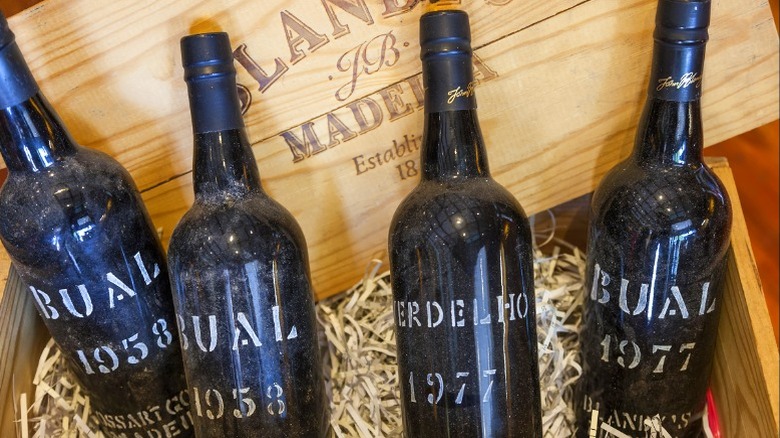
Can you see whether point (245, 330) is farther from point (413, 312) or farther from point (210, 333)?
point (413, 312)

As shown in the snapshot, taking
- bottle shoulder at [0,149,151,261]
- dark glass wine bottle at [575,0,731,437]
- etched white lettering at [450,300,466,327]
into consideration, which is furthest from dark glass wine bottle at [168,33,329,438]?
dark glass wine bottle at [575,0,731,437]

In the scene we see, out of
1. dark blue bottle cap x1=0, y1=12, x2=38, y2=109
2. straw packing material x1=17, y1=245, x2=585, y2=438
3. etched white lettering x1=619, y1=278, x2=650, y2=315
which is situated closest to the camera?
dark blue bottle cap x1=0, y1=12, x2=38, y2=109

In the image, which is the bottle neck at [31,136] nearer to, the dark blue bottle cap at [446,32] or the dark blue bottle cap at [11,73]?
the dark blue bottle cap at [11,73]

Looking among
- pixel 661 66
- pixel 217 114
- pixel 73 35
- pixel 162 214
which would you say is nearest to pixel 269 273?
pixel 217 114

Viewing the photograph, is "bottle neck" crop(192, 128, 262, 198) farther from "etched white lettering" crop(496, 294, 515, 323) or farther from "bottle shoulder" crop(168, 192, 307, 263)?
"etched white lettering" crop(496, 294, 515, 323)

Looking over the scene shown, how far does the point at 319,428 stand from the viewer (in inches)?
40.3

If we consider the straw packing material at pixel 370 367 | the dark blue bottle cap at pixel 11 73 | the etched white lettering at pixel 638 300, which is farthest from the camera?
the straw packing material at pixel 370 367

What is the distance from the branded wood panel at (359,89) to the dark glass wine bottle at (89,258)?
0.50 feet

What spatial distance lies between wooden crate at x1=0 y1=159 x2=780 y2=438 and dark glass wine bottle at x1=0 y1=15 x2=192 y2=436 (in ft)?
0.37

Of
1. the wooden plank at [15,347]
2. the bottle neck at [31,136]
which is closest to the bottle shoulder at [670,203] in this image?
the bottle neck at [31,136]

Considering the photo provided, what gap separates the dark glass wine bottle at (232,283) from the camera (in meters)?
0.92

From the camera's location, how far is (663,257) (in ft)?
3.15

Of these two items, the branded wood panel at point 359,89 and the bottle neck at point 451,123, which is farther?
the branded wood panel at point 359,89

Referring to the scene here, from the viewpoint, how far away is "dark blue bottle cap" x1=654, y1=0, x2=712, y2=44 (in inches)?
35.8
